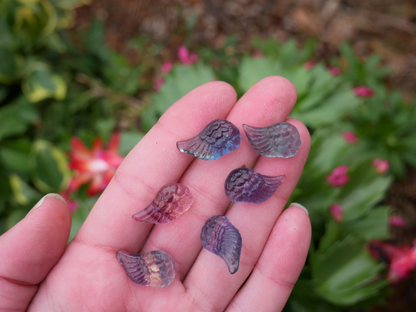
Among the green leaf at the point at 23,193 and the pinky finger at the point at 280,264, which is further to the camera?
the green leaf at the point at 23,193

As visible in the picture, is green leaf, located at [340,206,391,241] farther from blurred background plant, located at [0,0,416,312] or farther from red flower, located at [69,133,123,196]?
red flower, located at [69,133,123,196]

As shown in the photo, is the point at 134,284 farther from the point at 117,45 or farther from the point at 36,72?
the point at 117,45

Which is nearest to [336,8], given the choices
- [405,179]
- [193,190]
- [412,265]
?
[405,179]

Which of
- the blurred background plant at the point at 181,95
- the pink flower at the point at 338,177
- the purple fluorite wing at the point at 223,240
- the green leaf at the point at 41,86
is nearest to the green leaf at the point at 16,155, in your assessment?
the blurred background plant at the point at 181,95

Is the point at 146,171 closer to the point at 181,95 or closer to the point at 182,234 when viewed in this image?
the point at 182,234

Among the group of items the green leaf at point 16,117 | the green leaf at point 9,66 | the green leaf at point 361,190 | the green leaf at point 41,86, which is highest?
the green leaf at point 9,66

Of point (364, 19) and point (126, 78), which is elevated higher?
point (126, 78)

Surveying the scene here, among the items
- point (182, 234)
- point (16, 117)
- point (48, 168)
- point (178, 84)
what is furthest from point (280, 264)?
point (16, 117)

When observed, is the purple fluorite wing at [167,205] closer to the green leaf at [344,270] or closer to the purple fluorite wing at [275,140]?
the purple fluorite wing at [275,140]
